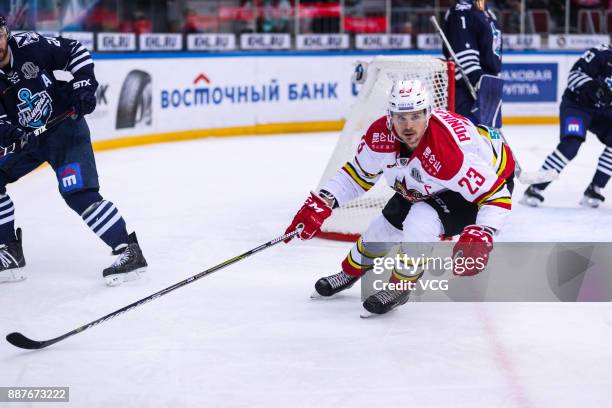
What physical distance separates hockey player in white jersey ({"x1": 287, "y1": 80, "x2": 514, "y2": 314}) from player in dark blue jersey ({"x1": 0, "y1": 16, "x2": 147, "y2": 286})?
899 mm

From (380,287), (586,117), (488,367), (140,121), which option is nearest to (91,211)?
(380,287)

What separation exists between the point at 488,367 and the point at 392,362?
11.0 inches

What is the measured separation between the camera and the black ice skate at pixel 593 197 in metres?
5.60

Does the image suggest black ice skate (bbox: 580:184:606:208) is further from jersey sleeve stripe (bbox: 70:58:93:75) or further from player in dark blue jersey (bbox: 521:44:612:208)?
jersey sleeve stripe (bbox: 70:58:93:75)

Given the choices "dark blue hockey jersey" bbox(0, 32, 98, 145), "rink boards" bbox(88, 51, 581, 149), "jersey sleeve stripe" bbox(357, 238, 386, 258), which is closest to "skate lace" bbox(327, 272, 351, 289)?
"jersey sleeve stripe" bbox(357, 238, 386, 258)

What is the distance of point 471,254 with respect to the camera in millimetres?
3006

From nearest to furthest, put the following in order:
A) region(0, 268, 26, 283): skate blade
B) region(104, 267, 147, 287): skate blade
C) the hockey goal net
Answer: region(104, 267, 147, 287): skate blade
region(0, 268, 26, 283): skate blade
the hockey goal net

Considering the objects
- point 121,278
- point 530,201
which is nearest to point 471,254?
point 121,278

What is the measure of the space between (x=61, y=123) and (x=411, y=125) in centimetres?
147

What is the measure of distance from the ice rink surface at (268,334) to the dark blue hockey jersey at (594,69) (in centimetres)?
74

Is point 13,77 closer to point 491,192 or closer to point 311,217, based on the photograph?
point 311,217

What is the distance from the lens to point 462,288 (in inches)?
147

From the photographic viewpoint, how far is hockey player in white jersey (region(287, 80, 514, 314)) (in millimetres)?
3133

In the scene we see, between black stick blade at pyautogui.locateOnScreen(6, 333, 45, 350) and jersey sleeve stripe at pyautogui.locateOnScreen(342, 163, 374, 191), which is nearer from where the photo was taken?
black stick blade at pyautogui.locateOnScreen(6, 333, 45, 350)
